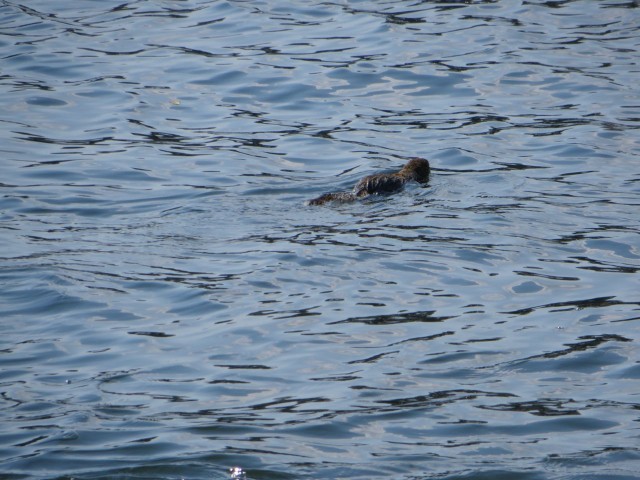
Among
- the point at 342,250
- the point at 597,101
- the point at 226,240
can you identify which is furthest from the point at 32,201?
the point at 597,101

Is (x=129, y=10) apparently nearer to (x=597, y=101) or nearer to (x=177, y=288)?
(x=597, y=101)

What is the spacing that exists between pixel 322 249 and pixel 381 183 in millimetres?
1665

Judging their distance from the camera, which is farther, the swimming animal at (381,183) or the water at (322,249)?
the swimming animal at (381,183)

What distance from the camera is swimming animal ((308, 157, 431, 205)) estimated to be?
1085cm

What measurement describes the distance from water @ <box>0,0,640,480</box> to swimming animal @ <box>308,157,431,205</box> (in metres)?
0.16

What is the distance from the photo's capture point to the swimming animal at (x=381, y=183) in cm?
1085

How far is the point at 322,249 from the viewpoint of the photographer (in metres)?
9.58

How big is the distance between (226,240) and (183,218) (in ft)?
2.64

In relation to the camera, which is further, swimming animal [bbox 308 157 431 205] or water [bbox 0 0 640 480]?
swimming animal [bbox 308 157 431 205]

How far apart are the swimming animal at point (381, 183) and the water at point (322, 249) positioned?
0.16m

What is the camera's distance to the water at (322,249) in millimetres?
6468

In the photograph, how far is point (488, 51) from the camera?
1598 centimetres

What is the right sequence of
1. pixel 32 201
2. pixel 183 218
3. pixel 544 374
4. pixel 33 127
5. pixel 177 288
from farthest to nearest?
pixel 33 127
pixel 32 201
pixel 183 218
pixel 177 288
pixel 544 374

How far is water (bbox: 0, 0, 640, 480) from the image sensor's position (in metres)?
6.47
